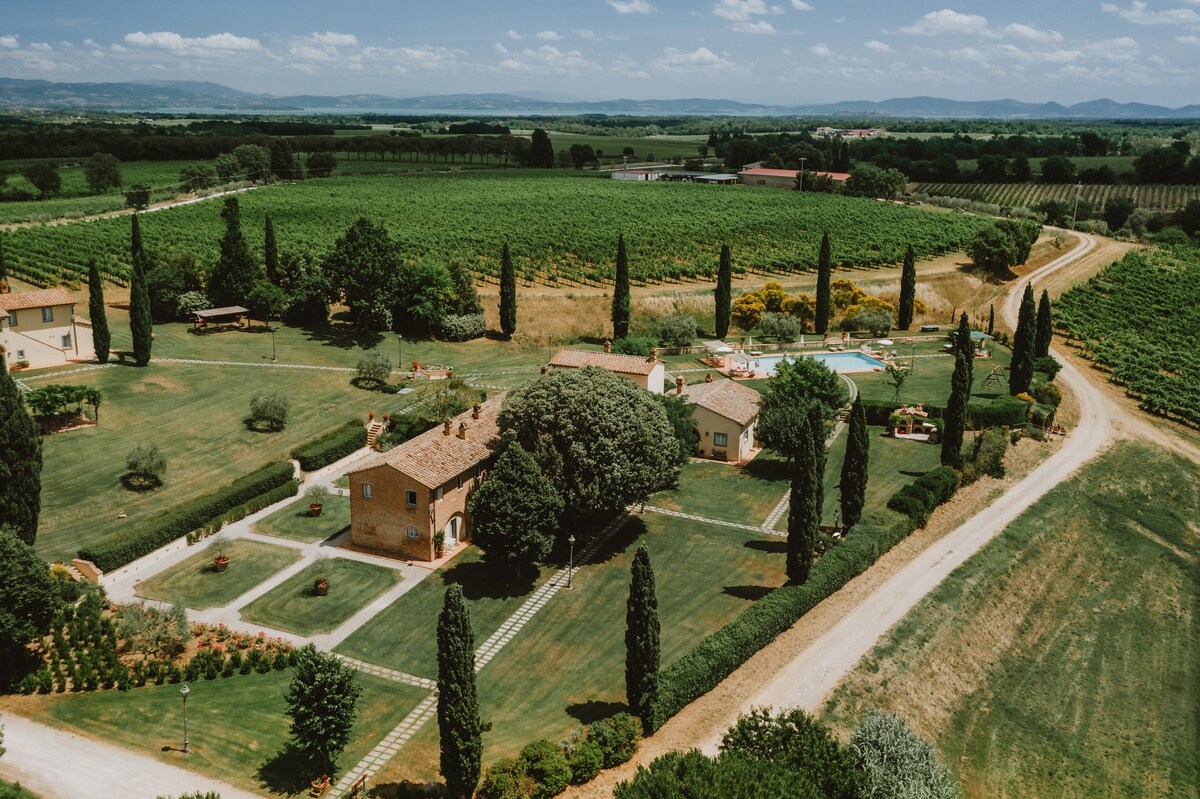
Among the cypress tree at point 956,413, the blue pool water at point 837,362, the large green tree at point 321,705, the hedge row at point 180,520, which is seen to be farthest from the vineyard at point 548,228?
the large green tree at point 321,705

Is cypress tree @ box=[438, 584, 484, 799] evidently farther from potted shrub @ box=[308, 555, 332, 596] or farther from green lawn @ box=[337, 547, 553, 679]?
potted shrub @ box=[308, 555, 332, 596]

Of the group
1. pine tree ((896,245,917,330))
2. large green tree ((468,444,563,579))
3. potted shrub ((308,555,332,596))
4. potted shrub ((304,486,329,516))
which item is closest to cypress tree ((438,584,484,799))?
large green tree ((468,444,563,579))

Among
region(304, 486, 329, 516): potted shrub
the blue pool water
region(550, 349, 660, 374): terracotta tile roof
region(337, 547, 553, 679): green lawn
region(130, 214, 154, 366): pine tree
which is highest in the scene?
region(130, 214, 154, 366): pine tree

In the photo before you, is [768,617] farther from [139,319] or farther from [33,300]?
[33,300]

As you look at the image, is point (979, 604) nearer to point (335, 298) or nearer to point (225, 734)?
point (225, 734)

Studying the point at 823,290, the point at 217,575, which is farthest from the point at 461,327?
the point at 217,575

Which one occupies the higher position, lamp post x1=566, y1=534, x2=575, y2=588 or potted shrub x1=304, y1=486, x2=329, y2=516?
potted shrub x1=304, y1=486, x2=329, y2=516
